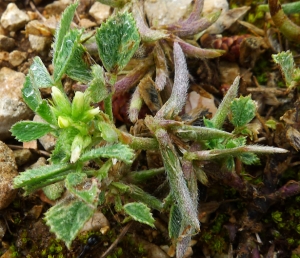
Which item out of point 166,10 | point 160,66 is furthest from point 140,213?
point 166,10

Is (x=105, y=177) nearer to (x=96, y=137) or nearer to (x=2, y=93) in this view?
(x=96, y=137)

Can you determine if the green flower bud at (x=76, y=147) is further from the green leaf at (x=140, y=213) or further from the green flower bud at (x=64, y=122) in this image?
the green leaf at (x=140, y=213)

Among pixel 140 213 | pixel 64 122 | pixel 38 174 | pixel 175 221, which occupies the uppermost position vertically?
pixel 64 122

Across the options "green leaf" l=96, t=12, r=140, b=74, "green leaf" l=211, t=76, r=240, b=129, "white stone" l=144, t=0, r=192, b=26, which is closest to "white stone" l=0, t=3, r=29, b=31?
"white stone" l=144, t=0, r=192, b=26

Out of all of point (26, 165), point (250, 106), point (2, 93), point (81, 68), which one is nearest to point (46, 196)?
point (26, 165)

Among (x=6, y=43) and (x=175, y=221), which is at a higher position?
(x=6, y=43)

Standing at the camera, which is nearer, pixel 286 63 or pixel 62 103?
pixel 62 103

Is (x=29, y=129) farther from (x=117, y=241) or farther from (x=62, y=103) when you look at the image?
(x=117, y=241)
